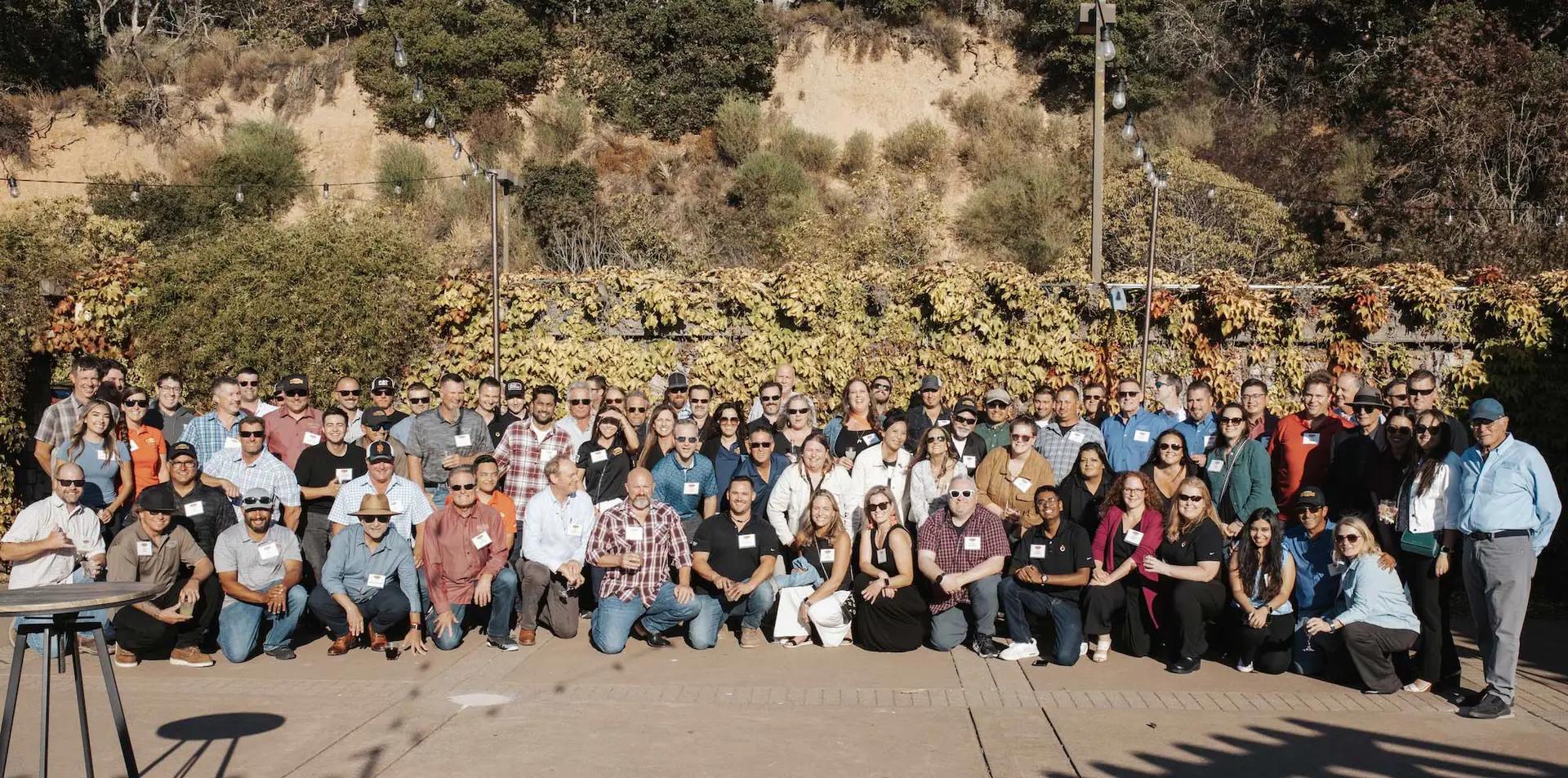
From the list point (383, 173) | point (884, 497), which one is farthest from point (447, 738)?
point (383, 173)

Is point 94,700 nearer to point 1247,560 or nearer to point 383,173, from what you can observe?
point 1247,560

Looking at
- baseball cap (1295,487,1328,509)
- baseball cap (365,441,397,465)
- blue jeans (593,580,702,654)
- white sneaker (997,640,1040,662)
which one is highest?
baseball cap (365,441,397,465)

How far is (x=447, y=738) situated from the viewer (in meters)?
6.12

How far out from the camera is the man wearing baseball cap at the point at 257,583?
26.2 ft

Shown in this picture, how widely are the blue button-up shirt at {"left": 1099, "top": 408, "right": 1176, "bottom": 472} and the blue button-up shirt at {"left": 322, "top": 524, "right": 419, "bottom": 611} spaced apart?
5.16 meters

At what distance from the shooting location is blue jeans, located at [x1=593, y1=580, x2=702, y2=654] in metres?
8.20

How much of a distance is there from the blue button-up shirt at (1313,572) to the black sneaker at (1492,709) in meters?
1.16

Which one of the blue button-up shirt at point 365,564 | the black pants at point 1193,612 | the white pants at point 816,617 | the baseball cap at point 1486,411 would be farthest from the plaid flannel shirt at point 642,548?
the baseball cap at point 1486,411

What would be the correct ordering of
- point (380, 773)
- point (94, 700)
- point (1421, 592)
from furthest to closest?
point (1421, 592), point (94, 700), point (380, 773)

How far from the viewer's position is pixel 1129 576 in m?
8.13

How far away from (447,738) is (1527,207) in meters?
Result: 21.2

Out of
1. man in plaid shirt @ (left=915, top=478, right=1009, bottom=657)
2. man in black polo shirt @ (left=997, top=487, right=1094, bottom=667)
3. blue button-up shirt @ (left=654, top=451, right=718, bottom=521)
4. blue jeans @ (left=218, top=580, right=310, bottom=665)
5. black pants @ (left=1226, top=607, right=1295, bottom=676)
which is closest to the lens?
black pants @ (left=1226, top=607, right=1295, bottom=676)

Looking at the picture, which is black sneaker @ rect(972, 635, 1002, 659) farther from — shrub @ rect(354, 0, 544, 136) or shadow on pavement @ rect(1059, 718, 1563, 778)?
shrub @ rect(354, 0, 544, 136)

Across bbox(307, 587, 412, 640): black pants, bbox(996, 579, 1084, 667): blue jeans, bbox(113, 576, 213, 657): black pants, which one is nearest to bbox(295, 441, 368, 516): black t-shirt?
bbox(307, 587, 412, 640): black pants
